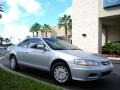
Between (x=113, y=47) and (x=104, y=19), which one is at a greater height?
(x=104, y=19)

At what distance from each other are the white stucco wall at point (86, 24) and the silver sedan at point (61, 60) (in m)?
17.0

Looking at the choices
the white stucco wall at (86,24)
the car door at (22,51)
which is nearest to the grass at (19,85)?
the car door at (22,51)

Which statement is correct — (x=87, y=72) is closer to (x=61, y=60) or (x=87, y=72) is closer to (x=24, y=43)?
(x=61, y=60)

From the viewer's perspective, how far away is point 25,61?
10.4 m

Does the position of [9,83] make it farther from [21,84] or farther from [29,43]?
[29,43]

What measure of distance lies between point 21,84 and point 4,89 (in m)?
0.74

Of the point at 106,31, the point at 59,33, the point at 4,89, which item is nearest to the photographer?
the point at 4,89

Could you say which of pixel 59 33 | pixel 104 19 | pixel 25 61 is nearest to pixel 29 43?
pixel 25 61

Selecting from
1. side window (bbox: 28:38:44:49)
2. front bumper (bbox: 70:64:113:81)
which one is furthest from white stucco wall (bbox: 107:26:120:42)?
front bumper (bbox: 70:64:113:81)

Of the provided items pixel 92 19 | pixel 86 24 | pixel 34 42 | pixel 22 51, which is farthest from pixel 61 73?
pixel 86 24

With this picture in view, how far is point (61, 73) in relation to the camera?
8523 millimetres

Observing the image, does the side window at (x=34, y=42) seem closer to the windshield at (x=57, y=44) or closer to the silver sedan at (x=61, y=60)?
the silver sedan at (x=61, y=60)

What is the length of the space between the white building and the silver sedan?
15.7 metres

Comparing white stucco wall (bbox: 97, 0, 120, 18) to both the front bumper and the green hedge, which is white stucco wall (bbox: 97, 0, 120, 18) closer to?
the green hedge
